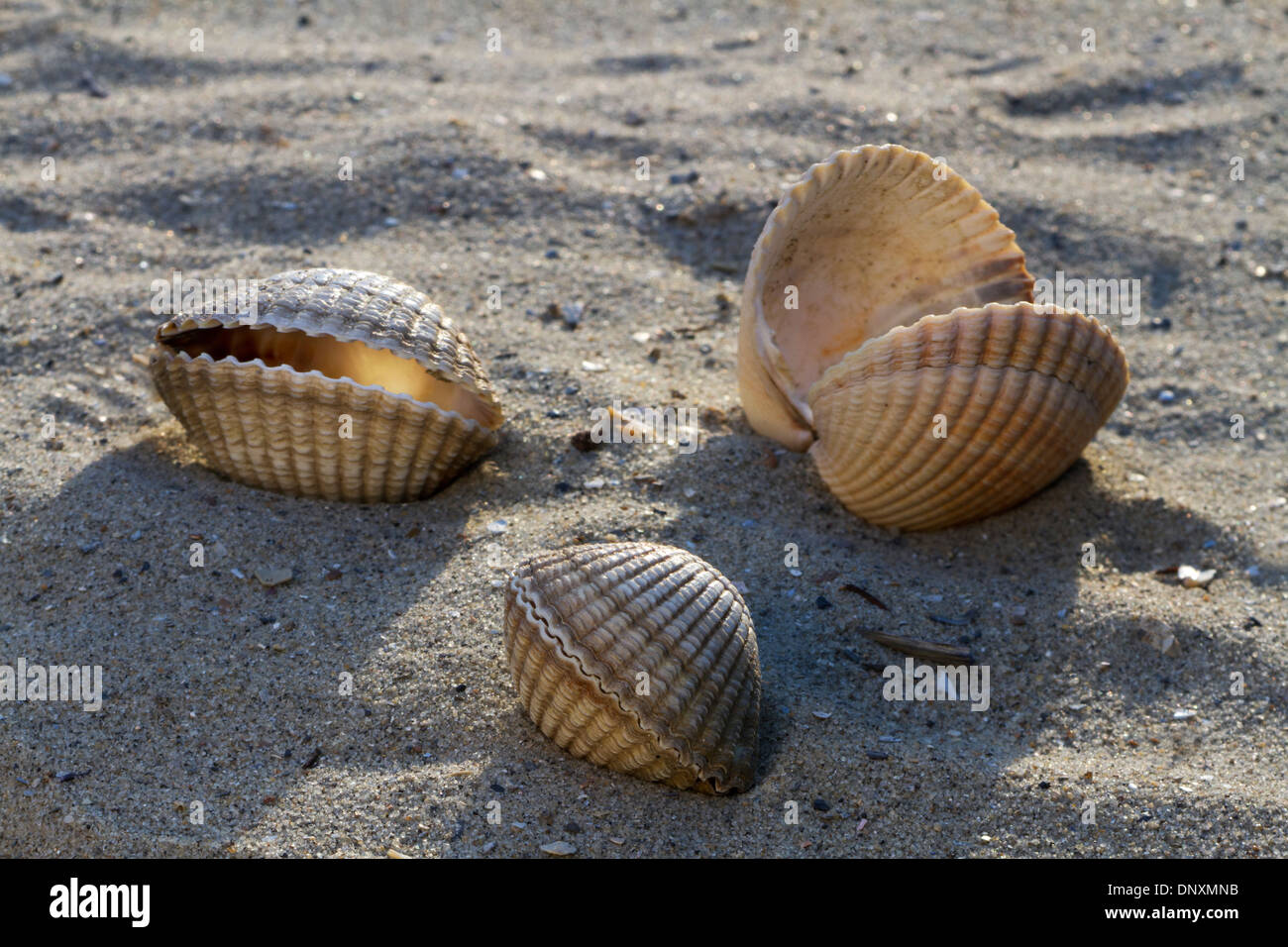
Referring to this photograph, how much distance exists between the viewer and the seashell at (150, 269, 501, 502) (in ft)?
11.7

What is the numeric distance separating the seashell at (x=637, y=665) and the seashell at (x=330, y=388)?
90 cm

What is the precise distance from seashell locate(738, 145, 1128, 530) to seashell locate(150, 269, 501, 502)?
1.05 metres

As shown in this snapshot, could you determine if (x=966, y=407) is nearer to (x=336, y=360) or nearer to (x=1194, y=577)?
(x=1194, y=577)

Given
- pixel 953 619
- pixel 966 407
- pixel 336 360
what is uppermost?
pixel 966 407

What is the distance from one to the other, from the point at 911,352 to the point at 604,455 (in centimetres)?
110

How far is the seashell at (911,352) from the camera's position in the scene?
351 centimetres

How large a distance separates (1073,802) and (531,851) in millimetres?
1347

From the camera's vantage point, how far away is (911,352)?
3.54m

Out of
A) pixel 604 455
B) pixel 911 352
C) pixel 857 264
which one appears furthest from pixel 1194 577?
pixel 604 455

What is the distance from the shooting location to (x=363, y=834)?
9.21 ft

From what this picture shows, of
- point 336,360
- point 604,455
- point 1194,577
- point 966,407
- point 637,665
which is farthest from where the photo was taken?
point 604,455

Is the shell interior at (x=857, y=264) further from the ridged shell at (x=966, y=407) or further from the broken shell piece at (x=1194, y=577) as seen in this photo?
the broken shell piece at (x=1194, y=577)

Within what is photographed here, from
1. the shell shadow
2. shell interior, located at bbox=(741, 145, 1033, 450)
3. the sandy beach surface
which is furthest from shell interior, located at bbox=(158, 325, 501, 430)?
shell interior, located at bbox=(741, 145, 1033, 450)

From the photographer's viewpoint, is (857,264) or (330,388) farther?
(857,264)
